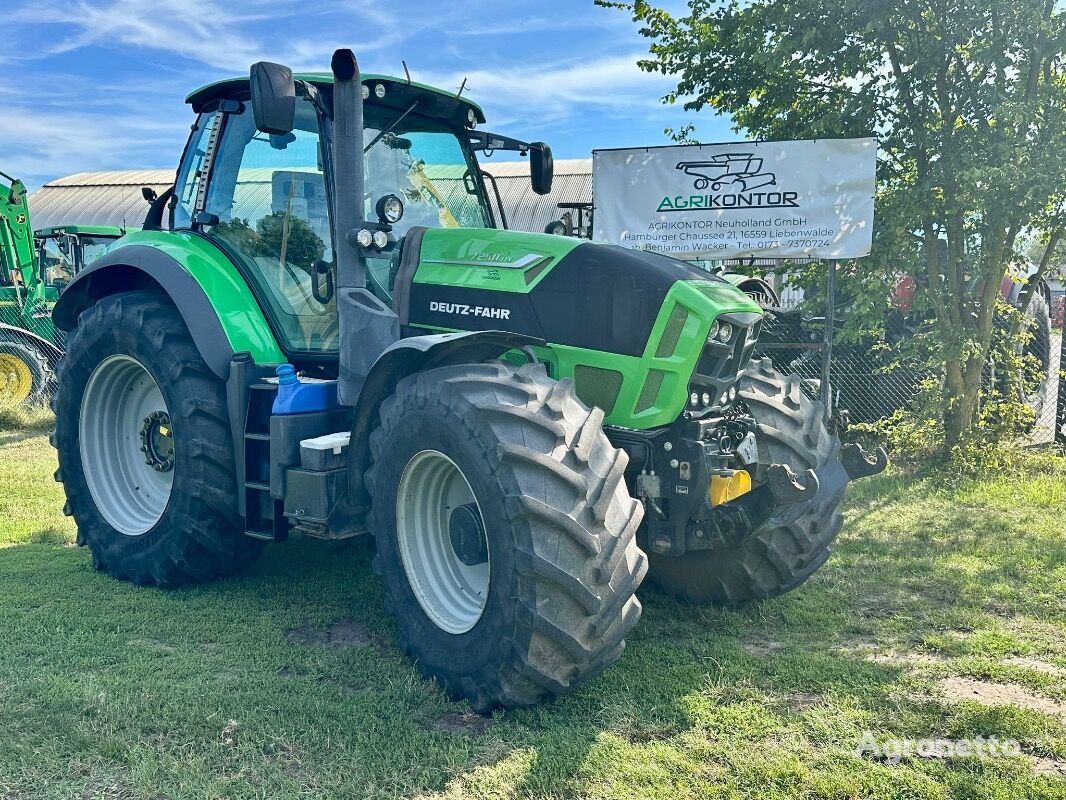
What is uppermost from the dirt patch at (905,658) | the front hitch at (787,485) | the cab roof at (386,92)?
the cab roof at (386,92)

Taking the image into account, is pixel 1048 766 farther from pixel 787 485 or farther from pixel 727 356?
pixel 727 356

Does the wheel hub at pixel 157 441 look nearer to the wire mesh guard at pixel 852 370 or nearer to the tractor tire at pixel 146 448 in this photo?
the tractor tire at pixel 146 448

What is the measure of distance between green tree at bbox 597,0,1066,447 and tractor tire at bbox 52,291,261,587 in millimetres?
5796

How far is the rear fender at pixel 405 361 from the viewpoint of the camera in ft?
11.9

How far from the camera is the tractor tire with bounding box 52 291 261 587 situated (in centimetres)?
455

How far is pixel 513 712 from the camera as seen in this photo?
3.37m

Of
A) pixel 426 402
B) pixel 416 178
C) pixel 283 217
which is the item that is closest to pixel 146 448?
pixel 283 217

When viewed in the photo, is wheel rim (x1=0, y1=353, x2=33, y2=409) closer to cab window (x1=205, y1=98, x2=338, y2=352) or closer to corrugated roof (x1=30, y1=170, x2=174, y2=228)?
cab window (x1=205, y1=98, x2=338, y2=352)

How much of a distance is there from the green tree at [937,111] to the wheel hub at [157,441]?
587 cm

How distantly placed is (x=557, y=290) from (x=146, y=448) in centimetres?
262

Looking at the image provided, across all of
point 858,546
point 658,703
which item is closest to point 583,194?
point 858,546

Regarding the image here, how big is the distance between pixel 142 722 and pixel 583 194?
30374mm

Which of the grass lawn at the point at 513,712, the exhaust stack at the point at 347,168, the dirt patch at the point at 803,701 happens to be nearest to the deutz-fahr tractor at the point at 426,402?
→ the exhaust stack at the point at 347,168

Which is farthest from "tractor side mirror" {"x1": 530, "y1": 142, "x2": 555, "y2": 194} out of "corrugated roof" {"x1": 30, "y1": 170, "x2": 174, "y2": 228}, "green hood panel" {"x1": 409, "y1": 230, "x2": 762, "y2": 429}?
"corrugated roof" {"x1": 30, "y1": 170, "x2": 174, "y2": 228}
